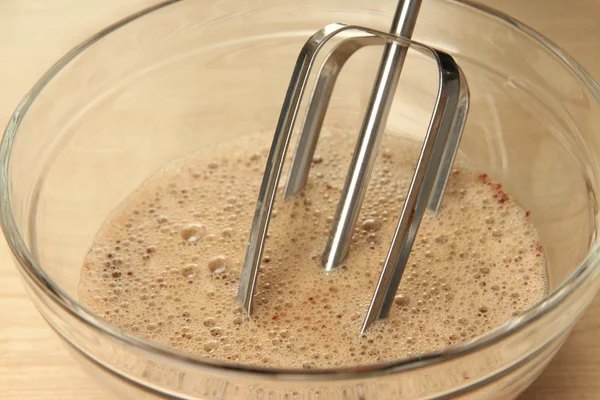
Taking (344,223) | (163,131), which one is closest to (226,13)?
(163,131)

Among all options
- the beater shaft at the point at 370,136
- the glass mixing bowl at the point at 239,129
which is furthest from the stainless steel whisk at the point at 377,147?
the glass mixing bowl at the point at 239,129

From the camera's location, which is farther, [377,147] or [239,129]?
[239,129]

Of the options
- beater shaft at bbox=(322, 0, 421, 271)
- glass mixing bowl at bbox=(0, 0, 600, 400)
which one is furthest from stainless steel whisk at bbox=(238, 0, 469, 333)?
glass mixing bowl at bbox=(0, 0, 600, 400)

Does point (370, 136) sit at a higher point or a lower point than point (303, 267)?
higher

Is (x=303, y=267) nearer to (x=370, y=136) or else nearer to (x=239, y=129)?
(x=370, y=136)

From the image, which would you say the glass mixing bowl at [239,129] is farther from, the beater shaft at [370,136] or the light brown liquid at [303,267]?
the beater shaft at [370,136]

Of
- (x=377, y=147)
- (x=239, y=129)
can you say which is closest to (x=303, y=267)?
(x=377, y=147)
